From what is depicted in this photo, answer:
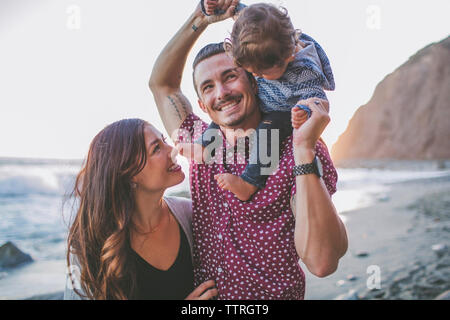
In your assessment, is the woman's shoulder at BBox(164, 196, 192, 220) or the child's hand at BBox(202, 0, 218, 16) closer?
the child's hand at BBox(202, 0, 218, 16)

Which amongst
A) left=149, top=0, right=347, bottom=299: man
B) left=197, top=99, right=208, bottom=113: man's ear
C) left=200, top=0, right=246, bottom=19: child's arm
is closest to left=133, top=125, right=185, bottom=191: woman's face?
left=149, top=0, right=347, bottom=299: man

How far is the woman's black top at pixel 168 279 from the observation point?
56.7 inches

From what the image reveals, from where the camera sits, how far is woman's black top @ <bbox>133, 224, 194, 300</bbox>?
56.7 inches

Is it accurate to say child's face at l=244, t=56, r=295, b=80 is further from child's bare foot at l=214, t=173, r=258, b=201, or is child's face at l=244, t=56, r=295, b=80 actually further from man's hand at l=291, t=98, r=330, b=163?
child's bare foot at l=214, t=173, r=258, b=201

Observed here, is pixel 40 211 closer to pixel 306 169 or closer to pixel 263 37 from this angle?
pixel 263 37

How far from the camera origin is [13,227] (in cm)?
578

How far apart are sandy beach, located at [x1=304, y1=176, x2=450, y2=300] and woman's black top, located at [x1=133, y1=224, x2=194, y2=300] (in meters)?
1.66

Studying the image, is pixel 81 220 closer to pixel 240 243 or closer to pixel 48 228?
pixel 240 243

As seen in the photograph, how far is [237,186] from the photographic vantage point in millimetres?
1320

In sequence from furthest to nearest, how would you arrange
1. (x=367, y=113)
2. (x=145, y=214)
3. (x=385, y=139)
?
(x=367, y=113) → (x=385, y=139) → (x=145, y=214)

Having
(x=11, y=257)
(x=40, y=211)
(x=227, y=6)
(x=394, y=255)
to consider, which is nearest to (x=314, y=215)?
(x=227, y=6)

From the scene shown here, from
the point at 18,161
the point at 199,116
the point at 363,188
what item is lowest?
the point at 363,188

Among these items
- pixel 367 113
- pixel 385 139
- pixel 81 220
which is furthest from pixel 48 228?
pixel 367 113
